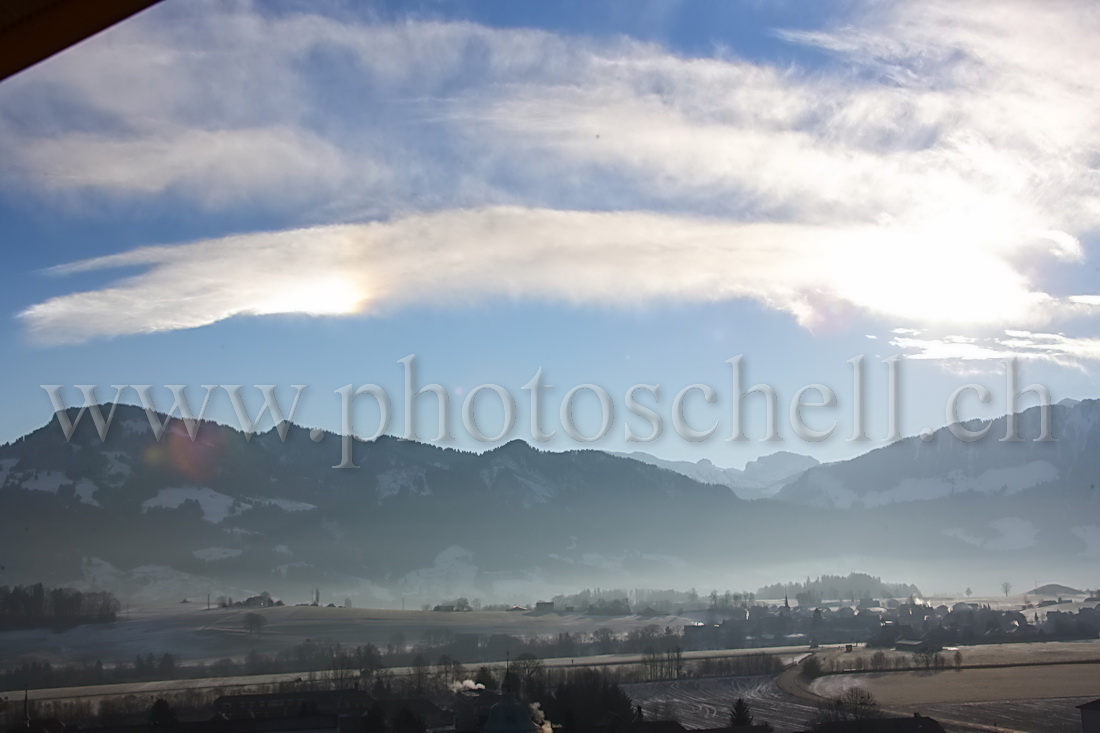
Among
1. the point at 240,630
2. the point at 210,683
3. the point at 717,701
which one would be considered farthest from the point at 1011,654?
the point at 240,630

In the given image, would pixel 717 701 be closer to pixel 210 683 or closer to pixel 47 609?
pixel 210 683

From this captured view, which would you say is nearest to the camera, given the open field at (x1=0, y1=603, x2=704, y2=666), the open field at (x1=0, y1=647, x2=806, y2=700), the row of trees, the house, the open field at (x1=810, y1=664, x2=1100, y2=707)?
the house

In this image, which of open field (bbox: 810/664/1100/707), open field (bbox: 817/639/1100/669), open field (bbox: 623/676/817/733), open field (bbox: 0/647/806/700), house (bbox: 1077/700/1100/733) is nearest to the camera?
house (bbox: 1077/700/1100/733)

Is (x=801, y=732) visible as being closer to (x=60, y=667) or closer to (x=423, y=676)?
(x=423, y=676)

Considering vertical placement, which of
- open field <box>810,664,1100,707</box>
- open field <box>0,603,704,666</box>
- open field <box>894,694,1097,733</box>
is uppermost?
open field <box>894,694,1097,733</box>

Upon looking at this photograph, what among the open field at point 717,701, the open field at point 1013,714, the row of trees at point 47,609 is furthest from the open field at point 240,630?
the open field at point 1013,714

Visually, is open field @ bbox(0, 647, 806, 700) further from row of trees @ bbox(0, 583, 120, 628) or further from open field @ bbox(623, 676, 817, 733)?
row of trees @ bbox(0, 583, 120, 628)

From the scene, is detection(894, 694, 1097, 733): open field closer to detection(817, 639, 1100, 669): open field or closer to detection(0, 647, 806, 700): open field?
detection(817, 639, 1100, 669): open field

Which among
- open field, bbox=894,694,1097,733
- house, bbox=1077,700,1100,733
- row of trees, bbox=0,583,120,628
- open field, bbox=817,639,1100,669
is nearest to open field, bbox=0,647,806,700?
open field, bbox=817,639,1100,669

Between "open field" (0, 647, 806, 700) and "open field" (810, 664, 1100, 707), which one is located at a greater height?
"open field" (810, 664, 1100, 707)

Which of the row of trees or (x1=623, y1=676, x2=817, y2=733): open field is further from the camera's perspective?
the row of trees

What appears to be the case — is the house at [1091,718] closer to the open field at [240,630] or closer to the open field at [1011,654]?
the open field at [1011,654]

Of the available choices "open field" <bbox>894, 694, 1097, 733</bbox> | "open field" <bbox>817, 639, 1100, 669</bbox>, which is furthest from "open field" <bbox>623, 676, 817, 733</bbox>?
"open field" <bbox>817, 639, 1100, 669</bbox>

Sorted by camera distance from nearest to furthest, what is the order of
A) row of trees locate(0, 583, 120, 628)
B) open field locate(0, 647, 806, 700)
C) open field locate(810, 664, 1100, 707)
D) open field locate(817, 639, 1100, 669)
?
1. open field locate(810, 664, 1100, 707)
2. open field locate(0, 647, 806, 700)
3. open field locate(817, 639, 1100, 669)
4. row of trees locate(0, 583, 120, 628)
